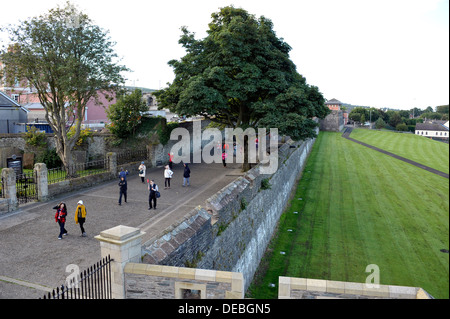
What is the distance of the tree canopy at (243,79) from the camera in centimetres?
1936

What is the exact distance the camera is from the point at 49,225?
40.6 ft

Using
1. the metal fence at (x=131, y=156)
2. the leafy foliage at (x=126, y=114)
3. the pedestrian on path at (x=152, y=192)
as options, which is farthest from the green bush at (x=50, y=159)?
the pedestrian on path at (x=152, y=192)

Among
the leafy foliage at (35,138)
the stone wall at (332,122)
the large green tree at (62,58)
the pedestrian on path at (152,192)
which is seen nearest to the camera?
the pedestrian on path at (152,192)

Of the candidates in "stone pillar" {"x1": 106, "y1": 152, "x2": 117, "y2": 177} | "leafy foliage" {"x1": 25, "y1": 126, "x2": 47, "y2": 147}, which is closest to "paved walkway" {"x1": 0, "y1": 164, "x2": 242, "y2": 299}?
"stone pillar" {"x1": 106, "y1": 152, "x2": 117, "y2": 177}

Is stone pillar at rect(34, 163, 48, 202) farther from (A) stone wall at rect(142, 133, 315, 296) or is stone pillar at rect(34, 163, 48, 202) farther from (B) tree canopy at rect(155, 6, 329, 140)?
(A) stone wall at rect(142, 133, 315, 296)

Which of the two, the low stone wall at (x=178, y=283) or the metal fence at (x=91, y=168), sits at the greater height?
the metal fence at (x=91, y=168)

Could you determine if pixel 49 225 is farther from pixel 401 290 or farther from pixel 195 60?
pixel 195 60

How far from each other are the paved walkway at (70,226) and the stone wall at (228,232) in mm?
2480

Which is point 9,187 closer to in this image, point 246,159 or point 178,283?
point 178,283

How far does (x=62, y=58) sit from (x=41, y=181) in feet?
23.0

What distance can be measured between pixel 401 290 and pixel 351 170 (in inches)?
1175

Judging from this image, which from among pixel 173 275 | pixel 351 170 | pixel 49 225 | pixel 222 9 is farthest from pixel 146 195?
pixel 351 170

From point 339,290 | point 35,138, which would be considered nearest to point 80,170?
point 35,138

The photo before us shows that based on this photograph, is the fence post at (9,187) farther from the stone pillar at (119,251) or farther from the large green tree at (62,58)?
the stone pillar at (119,251)
